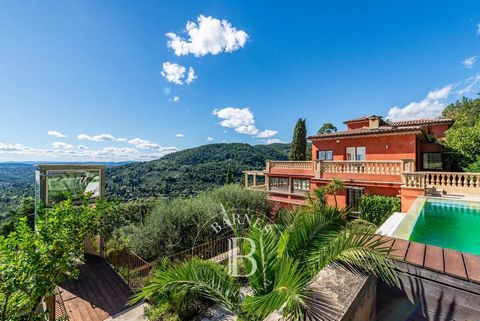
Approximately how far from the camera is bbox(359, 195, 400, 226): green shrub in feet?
34.4

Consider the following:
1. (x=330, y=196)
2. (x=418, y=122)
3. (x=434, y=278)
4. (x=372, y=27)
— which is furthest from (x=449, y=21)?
(x=434, y=278)

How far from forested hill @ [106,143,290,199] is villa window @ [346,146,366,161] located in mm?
20363

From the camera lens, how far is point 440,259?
244 centimetres

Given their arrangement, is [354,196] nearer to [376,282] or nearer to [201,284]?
[376,282]

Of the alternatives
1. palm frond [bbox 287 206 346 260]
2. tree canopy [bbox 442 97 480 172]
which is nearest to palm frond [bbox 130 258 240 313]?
palm frond [bbox 287 206 346 260]

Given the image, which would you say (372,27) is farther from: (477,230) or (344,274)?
(344,274)

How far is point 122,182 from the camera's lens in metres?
34.8

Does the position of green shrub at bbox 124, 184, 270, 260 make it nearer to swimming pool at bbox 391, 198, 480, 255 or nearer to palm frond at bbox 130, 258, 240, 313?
palm frond at bbox 130, 258, 240, 313

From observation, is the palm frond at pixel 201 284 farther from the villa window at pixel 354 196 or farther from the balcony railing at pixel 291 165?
the balcony railing at pixel 291 165

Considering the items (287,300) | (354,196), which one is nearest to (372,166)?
(354,196)

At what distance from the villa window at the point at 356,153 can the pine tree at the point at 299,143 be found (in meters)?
11.5

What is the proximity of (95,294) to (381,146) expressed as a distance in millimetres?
16436

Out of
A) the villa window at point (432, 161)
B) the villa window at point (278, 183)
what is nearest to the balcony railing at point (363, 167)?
the villa window at point (278, 183)

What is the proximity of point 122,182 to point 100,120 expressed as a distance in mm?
12768
